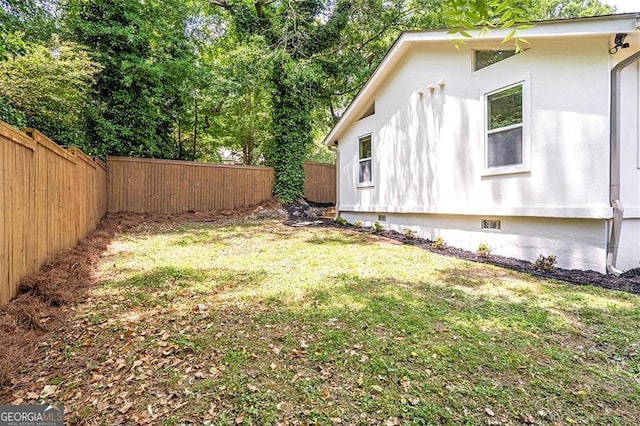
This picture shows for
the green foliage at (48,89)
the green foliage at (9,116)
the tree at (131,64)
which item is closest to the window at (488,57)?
the green foliage at (9,116)

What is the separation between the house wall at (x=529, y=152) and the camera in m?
5.03

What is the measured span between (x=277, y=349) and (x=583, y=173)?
5.31 metres

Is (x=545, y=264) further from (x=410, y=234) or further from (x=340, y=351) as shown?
(x=340, y=351)

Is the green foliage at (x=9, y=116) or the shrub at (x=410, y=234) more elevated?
the green foliage at (x=9, y=116)

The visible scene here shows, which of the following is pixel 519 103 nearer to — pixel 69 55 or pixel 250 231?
pixel 250 231

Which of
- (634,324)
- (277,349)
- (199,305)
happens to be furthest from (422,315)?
(199,305)

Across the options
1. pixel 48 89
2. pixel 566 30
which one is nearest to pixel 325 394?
pixel 566 30

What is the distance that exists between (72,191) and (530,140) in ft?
25.4

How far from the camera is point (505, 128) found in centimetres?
597

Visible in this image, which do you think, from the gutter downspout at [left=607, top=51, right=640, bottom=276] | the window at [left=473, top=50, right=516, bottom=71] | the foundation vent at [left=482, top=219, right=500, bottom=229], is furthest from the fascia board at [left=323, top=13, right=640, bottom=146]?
the foundation vent at [left=482, top=219, right=500, bottom=229]

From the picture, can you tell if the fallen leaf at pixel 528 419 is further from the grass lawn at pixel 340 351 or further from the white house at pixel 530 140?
the white house at pixel 530 140

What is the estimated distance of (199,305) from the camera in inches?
141

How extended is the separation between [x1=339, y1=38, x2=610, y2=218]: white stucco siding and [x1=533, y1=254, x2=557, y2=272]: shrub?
72 centimetres

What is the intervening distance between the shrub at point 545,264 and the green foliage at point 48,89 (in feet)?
32.4
